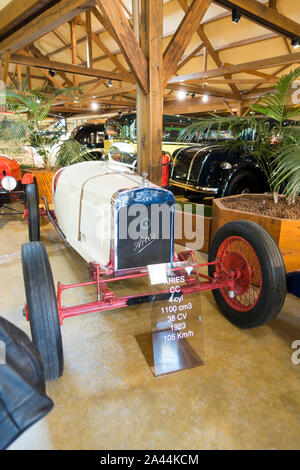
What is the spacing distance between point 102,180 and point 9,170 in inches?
117

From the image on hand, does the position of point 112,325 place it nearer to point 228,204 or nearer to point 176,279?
point 176,279

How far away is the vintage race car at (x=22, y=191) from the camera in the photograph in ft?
12.3

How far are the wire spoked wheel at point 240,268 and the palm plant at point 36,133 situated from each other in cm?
359

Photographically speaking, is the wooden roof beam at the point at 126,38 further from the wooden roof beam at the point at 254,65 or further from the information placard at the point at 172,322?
the wooden roof beam at the point at 254,65

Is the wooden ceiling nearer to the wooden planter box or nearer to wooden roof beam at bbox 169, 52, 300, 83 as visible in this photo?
wooden roof beam at bbox 169, 52, 300, 83

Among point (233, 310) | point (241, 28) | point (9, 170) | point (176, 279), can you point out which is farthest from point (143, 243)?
point (241, 28)

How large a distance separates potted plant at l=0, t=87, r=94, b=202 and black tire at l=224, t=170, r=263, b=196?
2594 mm

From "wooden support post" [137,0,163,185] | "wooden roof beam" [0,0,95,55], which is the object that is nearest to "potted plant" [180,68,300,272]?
"wooden support post" [137,0,163,185]

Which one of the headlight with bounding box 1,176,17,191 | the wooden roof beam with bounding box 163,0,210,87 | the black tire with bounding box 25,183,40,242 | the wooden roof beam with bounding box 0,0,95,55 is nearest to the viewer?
the wooden roof beam with bounding box 163,0,210,87

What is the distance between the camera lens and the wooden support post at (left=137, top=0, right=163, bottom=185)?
3.11m

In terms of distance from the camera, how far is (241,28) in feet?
28.7

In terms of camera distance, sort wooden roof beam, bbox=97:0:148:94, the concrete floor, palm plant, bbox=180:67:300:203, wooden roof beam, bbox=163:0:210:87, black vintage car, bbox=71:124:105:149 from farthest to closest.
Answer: black vintage car, bbox=71:124:105:149 < wooden roof beam, bbox=163:0:210:87 < wooden roof beam, bbox=97:0:148:94 < palm plant, bbox=180:67:300:203 < the concrete floor

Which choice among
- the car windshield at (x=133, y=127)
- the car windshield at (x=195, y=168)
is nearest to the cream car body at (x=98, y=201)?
the car windshield at (x=195, y=168)

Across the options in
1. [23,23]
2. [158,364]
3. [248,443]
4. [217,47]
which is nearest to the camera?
[248,443]
